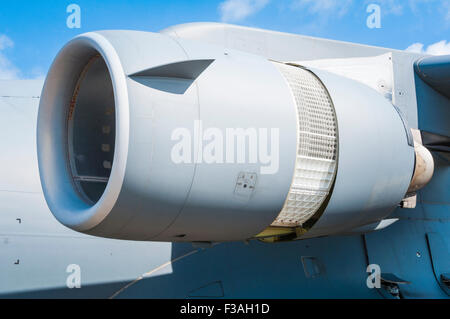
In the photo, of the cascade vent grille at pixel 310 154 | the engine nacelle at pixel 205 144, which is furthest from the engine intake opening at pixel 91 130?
the cascade vent grille at pixel 310 154

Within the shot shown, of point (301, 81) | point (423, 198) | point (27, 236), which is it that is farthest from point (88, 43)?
point (423, 198)

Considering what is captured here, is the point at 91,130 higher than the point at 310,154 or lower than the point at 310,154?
higher

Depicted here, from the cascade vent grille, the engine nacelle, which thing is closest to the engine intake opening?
the engine nacelle

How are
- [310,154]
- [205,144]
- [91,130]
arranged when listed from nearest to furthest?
[205,144], [310,154], [91,130]

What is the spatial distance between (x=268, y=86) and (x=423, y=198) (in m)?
2.10

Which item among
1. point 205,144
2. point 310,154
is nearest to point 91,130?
point 205,144

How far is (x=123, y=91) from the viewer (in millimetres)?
1715

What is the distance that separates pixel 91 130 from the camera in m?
2.42

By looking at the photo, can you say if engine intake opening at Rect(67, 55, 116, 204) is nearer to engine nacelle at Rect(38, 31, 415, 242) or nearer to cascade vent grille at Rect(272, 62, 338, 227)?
engine nacelle at Rect(38, 31, 415, 242)

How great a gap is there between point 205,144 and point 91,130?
87 cm

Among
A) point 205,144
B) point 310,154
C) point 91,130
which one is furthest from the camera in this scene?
point 91,130

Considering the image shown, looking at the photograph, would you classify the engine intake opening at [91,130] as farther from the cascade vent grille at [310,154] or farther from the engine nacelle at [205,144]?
the cascade vent grille at [310,154]

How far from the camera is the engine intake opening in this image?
7.53 feet

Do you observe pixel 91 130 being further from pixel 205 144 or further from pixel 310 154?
pixel 310 154
